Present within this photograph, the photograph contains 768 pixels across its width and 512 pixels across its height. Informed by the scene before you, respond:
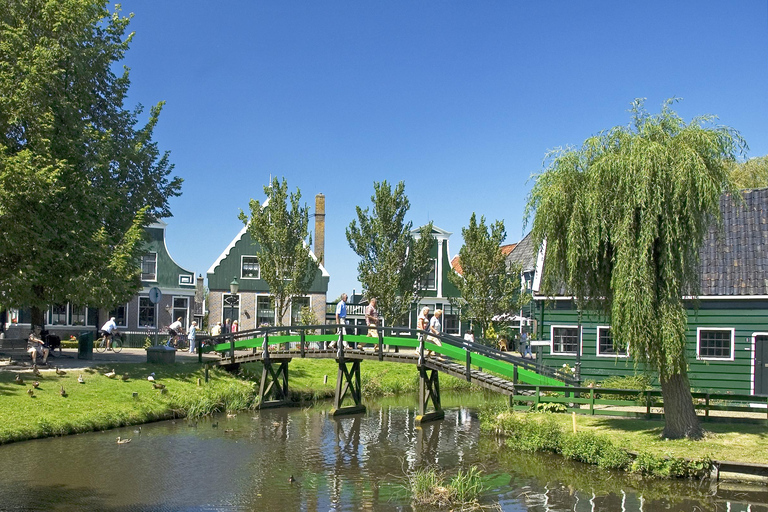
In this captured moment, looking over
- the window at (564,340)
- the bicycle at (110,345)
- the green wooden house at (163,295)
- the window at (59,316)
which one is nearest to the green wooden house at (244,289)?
the green wooden house at (163,295)

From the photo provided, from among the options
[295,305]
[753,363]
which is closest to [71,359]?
[295,305]

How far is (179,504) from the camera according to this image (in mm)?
12242

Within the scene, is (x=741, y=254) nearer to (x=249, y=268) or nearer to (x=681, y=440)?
(x=681, y=440)

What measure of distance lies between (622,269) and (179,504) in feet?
31.5

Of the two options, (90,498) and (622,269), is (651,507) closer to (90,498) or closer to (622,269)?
(622,269)

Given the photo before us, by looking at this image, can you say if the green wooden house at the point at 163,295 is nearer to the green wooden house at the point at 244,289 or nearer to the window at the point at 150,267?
the window at the point at 150,267

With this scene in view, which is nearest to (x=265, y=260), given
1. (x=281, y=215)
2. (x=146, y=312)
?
(x=281, y=215)

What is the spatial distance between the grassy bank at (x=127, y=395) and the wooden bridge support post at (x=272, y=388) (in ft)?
1.28

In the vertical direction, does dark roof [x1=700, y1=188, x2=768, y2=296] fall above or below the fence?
above

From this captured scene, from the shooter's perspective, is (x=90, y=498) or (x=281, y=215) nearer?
(x=90, y=498)

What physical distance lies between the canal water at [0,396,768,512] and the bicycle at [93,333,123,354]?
40.8 ft

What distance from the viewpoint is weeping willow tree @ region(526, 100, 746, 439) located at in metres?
14.5

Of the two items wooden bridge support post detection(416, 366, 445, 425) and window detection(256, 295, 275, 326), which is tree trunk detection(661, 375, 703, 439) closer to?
wooden bridge support post detection(416, 366, 445, 425)

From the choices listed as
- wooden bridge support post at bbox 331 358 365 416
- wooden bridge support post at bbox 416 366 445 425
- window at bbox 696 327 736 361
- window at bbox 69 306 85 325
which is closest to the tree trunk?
wooden bridge support post at bbox 416 366 445 425
